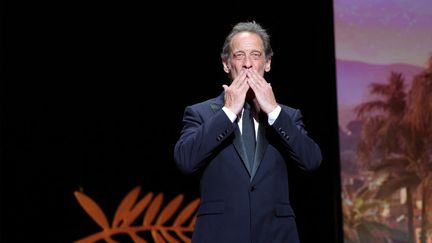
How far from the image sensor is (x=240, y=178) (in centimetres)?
187

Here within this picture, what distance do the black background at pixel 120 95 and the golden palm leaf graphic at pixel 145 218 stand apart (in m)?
0.04

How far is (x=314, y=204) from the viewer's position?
368 centimetres

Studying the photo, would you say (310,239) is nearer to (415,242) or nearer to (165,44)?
(415,242)

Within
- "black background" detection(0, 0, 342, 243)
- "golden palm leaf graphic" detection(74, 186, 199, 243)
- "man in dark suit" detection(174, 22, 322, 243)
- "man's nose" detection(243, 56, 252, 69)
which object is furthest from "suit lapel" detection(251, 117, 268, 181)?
"golden palm leaf graphic" detection(74, 186, 199, 243)

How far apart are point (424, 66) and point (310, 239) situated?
1079 millimetres

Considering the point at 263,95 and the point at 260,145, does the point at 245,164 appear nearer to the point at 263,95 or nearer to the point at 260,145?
the point at 260,145

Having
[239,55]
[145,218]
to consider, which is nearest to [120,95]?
[145,218]

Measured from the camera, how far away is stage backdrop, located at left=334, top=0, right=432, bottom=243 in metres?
3.62

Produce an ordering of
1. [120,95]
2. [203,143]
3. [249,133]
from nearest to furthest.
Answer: [203,143] < [249,133] < [120,95]

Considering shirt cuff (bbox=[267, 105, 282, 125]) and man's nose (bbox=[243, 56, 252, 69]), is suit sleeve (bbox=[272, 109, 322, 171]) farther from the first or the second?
man's nose (bbox=[243, 56, 252, 69])

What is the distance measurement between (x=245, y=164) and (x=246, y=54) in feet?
1.09

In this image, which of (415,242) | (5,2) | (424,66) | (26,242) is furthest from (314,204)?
(5,2)

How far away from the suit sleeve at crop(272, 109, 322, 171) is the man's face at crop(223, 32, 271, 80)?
18cm

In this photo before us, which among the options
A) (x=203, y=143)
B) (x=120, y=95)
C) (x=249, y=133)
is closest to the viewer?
(x=203, y=143)
